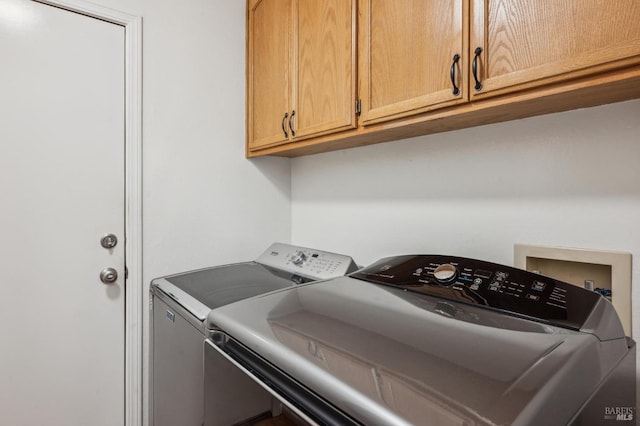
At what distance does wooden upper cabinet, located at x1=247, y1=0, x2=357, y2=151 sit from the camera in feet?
3.63

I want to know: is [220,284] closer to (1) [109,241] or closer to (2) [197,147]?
(1) [109,241]

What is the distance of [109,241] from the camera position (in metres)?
1.35

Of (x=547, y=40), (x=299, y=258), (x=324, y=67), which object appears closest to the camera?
(x=547, y=40)

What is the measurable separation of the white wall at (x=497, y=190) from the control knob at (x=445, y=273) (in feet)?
0.77

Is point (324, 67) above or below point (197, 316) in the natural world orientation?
above

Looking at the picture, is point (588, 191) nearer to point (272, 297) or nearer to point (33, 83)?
point (272, 297)

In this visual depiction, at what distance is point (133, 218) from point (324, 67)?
1.02 metres

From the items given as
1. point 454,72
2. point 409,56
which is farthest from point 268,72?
point 454,72

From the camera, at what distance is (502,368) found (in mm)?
497

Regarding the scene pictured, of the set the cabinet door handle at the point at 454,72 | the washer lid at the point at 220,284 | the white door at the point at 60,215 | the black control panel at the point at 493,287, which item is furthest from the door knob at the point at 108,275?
the cabinet door handle at the point at 454,72

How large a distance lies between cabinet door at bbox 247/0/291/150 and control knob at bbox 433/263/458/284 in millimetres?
830

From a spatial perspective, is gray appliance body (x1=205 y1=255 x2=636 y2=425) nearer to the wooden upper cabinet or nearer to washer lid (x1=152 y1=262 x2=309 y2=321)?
washer lid (x1=152 y1=262 x2=309 y2=321)

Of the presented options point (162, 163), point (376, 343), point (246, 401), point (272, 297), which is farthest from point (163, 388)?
point (376, 343)

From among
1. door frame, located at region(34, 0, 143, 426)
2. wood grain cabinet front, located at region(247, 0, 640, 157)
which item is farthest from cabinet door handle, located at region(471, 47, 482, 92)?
door frame, located at region(34, 0, 143, 426)
